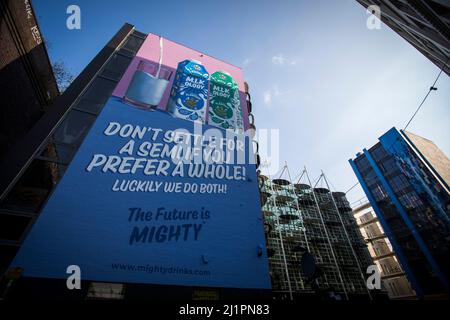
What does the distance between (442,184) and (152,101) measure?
39426 mm

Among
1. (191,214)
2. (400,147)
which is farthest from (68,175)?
(400,147)

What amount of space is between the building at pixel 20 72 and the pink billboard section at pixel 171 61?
12.5 ft

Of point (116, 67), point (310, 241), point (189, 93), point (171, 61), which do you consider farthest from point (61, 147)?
point (310, 241)

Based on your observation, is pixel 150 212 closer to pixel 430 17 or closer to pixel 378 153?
pixel 430 17

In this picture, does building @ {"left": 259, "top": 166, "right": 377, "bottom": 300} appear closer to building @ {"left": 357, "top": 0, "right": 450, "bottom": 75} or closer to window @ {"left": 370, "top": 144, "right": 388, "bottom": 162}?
window @ {"left": 370, "top": 144, "right": 388, "bottom": 162}

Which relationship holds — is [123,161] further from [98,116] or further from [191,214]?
[191,214]

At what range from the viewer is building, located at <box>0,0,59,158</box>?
851 cm

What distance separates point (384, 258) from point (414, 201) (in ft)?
51.3

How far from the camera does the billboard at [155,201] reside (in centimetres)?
732

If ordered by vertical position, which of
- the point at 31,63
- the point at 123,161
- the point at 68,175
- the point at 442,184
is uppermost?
the point at 442,184

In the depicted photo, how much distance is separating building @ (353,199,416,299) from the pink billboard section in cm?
4119

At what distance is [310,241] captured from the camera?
2858cm

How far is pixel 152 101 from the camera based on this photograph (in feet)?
39.9

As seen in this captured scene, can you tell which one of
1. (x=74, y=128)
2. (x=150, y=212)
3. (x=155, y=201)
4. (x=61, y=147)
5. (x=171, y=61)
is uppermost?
(x=171, y=61)
